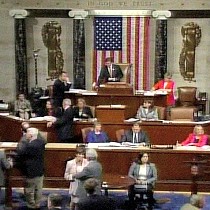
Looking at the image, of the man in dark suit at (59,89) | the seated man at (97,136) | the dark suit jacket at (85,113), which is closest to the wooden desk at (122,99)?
the man in dark suit at (59,89)

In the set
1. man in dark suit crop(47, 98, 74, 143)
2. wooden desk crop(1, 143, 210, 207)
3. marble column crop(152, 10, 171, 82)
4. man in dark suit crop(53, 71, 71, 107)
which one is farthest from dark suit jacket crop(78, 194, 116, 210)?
marble column crop(152, 10, 171, 82)

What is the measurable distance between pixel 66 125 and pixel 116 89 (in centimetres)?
287

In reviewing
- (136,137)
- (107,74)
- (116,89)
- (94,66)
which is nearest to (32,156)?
(136,137)

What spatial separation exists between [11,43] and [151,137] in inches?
310

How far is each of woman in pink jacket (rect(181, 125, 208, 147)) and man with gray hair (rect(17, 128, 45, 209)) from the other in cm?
365

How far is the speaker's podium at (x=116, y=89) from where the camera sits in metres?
17.8

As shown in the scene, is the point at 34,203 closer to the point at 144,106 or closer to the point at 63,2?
the point at 144,106

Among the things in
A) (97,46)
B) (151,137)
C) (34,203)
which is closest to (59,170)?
(34,203)

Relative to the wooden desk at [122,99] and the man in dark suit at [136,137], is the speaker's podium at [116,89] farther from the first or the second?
the man in dark suit at [136,137]

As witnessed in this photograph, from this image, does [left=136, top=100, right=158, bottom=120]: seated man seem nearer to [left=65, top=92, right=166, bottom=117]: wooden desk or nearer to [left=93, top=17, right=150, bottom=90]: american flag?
[left=65, top=92, right=166, bottom=117]: wooden desk

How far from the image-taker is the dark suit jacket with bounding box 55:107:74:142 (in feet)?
50.0

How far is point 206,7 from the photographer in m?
21.2

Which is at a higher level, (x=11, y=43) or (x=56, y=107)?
(x=11, y=43)

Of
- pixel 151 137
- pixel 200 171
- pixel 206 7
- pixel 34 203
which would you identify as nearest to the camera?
pixel 34 203
